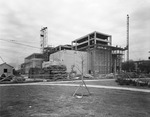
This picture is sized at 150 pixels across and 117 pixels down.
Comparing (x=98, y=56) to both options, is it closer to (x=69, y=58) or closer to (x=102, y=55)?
(x=102, y=55)

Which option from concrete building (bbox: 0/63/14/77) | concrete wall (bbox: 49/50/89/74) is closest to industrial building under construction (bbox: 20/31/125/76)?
concrete wall (bbox: 49/50/89/74)

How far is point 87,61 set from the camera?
210 ft

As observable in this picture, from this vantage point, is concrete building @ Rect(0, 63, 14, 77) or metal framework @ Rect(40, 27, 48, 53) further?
metal framework @ Rect(40, 27, 48, 53)

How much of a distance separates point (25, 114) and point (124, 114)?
4.49 metres

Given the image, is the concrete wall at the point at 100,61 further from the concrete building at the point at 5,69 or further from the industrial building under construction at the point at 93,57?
the concrete building at the point at 5,69

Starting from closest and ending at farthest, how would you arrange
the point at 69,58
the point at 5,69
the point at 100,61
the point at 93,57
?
the point at 5,69, the point at 69,58, the point at 93,57, the point at 100,61

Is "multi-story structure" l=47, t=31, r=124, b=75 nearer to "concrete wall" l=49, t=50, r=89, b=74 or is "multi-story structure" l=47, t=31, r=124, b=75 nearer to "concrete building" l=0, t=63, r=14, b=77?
"concrete wall" l=49, t=50, r=89, b=74

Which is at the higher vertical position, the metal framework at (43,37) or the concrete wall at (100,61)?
the metal framework at (43,37)

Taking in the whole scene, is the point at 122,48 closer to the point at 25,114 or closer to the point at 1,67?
the point at 1,67

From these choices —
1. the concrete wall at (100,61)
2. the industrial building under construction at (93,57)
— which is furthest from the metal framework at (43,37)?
the concrete wall at (100,61)

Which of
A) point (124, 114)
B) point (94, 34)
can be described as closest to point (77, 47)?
point (94, 34)

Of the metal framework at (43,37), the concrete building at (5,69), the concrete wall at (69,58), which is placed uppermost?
the metal framework at (43,37)

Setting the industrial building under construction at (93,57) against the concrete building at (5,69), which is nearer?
the concrete building at (5,69)

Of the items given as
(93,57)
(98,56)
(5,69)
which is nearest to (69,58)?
(93,57)
